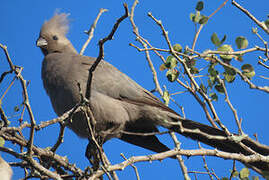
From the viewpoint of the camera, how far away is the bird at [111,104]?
4309 millimetres

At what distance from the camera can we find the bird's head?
19.0ft

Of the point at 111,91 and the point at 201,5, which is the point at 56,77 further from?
the point at 201,5

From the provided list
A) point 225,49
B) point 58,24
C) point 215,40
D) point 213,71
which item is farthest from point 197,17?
point 58,24

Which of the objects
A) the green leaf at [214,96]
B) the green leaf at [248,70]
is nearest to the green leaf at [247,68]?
the green leaf at [248,70]

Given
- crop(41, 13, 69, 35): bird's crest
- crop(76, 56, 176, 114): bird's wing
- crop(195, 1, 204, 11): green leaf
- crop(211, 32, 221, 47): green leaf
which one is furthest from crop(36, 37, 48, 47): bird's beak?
crop(211, 32, 221, 47): green leaf

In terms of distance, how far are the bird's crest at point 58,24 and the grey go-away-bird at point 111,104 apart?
3.49 ft

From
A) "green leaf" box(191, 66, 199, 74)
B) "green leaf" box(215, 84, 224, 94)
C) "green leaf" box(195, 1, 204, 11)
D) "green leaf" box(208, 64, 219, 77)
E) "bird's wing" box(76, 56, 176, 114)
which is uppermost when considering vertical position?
"green leaf" box(195, 1, 204, 11)

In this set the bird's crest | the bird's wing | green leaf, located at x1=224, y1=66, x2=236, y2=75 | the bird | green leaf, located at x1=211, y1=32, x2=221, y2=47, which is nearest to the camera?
green leaf, located at x1=224, y1=66, x2=236, y2=75

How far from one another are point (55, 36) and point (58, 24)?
11.7 inches

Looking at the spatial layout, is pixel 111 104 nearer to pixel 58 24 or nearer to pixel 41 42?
pixel 41 42

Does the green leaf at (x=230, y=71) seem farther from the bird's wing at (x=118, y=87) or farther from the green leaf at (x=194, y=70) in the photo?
the bird's wing at (x=118, y=87)

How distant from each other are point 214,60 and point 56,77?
2159 millimetres

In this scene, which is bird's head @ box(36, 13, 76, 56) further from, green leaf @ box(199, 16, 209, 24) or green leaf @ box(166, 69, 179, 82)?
green leaf @ box(199, 16, 209, 24)

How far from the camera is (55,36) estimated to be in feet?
19.2
